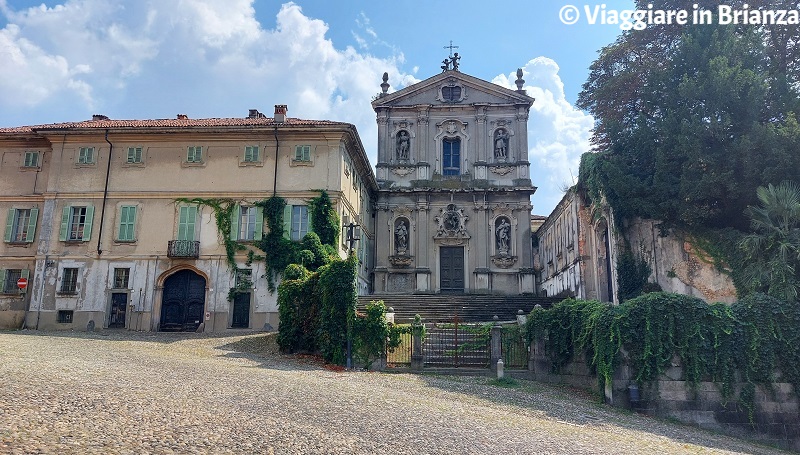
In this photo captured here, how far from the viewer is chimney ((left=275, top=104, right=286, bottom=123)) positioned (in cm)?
2594

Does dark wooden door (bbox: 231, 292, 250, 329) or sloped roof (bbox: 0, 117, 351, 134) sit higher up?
sloped roof (bbox: 0, 117, 351, 134)

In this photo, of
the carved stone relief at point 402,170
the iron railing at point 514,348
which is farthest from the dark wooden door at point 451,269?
the iron railing at point 514,348

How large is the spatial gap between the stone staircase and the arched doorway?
672 cm

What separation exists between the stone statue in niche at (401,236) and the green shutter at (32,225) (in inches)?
682

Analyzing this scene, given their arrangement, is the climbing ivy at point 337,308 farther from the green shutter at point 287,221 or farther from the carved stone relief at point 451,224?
the carved stone relief at point 451,224

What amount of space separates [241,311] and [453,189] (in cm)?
1401

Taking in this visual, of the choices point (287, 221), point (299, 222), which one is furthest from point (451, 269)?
point (287, 221)

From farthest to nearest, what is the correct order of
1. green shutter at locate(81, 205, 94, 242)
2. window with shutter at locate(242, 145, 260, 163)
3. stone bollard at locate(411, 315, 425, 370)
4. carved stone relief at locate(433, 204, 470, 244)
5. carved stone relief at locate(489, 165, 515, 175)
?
carved stone relief at locate(489, 165, 515, 175)
carved stone relief at locate(433, 204, 470, 244)
window with shutter at locate(242, 145, 260, 163)
green shutter at locate(81, 205, 94, 242)
stone bollard at locate(411, 315, 425, 370)

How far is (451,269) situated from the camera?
1252 inches

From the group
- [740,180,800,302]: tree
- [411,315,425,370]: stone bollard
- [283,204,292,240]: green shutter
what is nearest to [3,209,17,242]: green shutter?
[283,204,292,240]: green shutter

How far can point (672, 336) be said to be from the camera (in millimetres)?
12609

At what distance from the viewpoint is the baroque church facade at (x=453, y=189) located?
31531 mm

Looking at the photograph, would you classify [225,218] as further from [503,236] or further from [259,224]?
[503,236]

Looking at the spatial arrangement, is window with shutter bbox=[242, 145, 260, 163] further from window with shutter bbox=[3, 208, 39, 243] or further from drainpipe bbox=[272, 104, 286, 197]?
window with shutter bbox=[3, 208, 39, 243]
